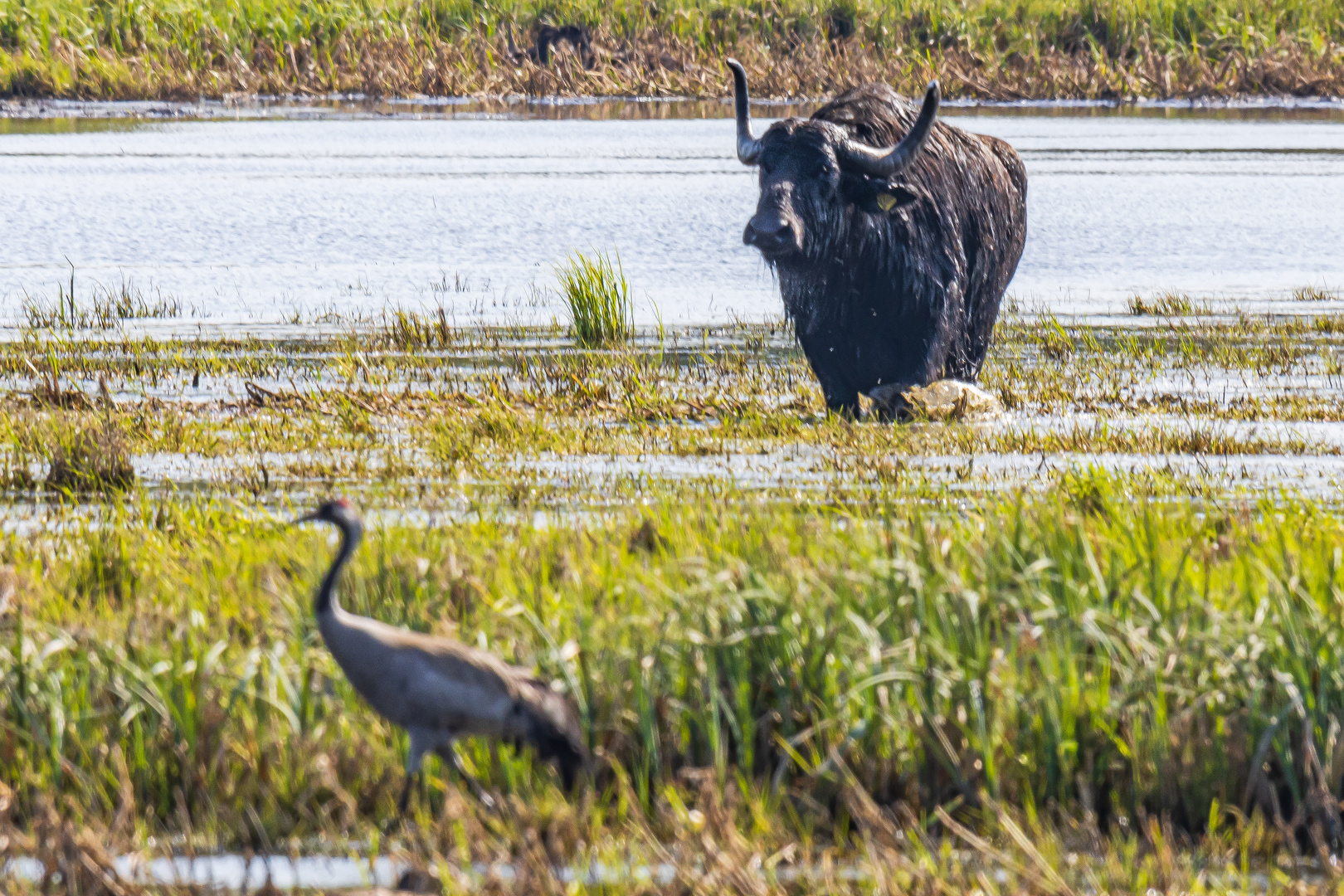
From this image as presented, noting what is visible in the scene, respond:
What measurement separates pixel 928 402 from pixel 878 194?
1.22m

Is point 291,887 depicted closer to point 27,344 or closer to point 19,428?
point 19,428

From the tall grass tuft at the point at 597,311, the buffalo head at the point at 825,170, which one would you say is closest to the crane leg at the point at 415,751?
the buffalo head at the point at 825,170

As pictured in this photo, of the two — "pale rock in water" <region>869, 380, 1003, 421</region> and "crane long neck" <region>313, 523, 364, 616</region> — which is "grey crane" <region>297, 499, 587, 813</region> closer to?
"crane long neck" <region>313, 523, 364, 616</region>

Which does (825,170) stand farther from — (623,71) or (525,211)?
(623,71)

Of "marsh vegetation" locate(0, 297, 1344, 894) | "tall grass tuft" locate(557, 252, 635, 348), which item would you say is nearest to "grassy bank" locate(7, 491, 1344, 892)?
"marsh vegetation" locate(0, 297, 1344, 894)

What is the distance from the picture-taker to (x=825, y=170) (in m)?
9.90

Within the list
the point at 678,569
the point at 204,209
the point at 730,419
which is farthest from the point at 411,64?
the point at 678,569

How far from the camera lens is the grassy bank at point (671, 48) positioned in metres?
37.1

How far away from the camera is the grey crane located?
4.26 m

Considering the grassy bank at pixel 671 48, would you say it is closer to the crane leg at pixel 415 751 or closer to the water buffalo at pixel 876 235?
the water buffalo at pixel 876 235

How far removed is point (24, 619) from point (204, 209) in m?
18.7

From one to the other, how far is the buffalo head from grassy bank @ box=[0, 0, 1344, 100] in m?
26.9

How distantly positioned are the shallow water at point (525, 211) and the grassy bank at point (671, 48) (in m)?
2.58

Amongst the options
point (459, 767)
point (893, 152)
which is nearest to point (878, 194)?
point (893, 152)
